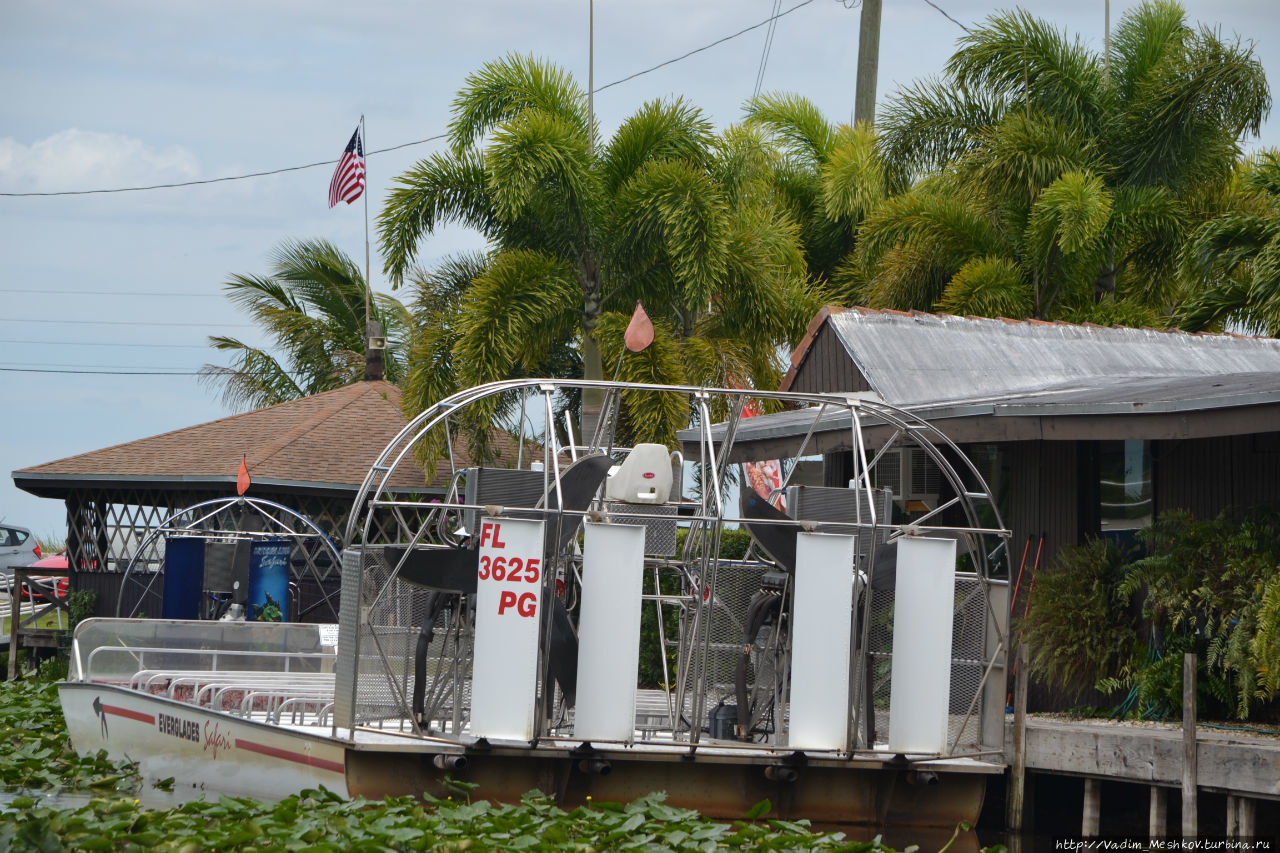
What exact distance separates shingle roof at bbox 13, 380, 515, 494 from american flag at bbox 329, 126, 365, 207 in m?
4.01

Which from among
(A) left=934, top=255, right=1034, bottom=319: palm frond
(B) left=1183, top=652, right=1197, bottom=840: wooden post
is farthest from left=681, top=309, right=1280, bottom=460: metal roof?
(A) left=934, top=255, right=1034, bottom=319: palm frond

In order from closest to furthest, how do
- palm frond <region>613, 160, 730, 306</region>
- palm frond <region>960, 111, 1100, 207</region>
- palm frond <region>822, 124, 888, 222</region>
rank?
palm frond <region>613, 160, 730, 306</region>, palm frond <region>960, 111, 1100, 207</region>, palm frond <region>822, 124, 888, 222</region>

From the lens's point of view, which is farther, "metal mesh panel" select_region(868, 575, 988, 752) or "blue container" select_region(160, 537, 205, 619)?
"blue container" select_region(160, 537, 205, 619)

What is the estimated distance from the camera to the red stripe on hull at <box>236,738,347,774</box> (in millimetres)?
11367

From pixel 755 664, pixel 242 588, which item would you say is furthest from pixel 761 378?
pixel 755 664

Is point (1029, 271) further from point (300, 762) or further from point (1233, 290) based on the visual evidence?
point (300, 762)

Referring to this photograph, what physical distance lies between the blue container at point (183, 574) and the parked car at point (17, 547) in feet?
61.6

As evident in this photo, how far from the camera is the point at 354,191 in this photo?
30.1m

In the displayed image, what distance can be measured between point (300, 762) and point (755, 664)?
3766mm

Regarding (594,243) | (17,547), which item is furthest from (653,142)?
(17,547)

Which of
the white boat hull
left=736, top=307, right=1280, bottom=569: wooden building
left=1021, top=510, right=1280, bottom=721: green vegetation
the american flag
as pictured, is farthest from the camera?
the american flag

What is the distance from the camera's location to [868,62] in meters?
Result: 33.4

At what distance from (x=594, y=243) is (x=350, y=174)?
8102 millimetres

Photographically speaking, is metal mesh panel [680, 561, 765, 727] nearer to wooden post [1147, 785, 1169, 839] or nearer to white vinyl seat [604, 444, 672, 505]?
white vinyl seat [604, 444, 672, 505]
